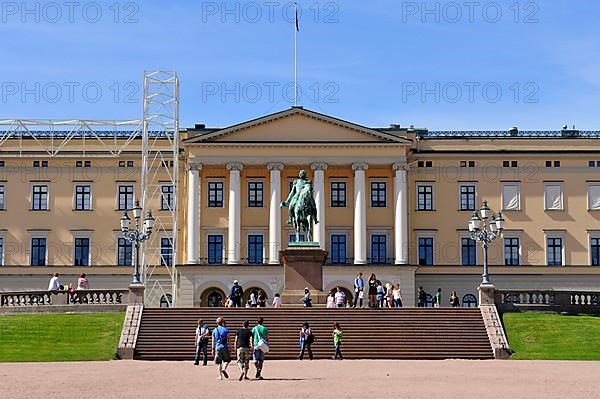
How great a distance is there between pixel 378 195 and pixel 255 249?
9.69 meters

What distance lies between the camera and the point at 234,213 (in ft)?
272

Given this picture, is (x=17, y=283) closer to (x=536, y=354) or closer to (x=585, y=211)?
(x=585, y=211)

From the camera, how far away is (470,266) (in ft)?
275

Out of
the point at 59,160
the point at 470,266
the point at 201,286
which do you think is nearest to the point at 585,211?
the point at 470,266

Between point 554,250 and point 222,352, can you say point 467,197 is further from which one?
point 222,352

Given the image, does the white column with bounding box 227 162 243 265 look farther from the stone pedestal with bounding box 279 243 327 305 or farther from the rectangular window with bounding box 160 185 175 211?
the stone pedestal with bounding box 279 243 327 305

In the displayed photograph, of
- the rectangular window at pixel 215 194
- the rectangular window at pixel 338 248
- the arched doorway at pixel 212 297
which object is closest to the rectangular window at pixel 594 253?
the rectangular window at pixel 338 248

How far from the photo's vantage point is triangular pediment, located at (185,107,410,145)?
82.4 m

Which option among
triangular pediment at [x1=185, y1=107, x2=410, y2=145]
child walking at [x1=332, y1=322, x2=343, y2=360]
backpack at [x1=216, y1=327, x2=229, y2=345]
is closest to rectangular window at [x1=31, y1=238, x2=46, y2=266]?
triangular pediment at [x1=185, y1=107, x2=410, y2=145]

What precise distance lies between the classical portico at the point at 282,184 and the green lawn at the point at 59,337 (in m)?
32.1

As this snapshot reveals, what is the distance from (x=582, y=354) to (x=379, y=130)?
136 feet

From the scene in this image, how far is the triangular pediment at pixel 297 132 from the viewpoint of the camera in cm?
8238

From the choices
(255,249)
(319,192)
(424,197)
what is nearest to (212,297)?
(255,249)

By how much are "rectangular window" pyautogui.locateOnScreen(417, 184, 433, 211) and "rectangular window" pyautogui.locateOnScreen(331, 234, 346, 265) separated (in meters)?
6.11
